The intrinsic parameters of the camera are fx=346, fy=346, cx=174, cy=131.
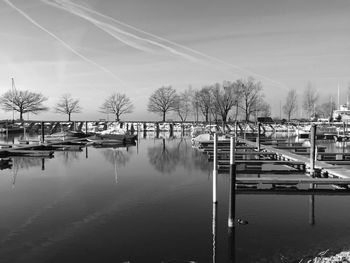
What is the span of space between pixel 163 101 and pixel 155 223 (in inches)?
3357

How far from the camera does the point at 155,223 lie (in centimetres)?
1167

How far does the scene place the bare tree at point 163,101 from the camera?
9612 centimetres

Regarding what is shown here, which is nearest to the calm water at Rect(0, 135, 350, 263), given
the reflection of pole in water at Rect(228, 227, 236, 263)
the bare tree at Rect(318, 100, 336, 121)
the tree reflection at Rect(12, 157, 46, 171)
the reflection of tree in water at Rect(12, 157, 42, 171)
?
the reflection of pole in water at Rect(228, 227, 236, 263)

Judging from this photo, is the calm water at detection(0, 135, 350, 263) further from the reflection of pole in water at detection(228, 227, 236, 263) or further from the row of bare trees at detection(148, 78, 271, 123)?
the row of bare trees at detection(148, 78, 271, 123)

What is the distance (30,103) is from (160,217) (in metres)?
88.7

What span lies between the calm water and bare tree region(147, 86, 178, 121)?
76.5m

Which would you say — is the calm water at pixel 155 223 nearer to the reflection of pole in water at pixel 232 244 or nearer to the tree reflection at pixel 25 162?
the reflection of pole in water at pixel 232 244

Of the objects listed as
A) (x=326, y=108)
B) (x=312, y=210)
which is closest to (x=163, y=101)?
(x=326, y=108)

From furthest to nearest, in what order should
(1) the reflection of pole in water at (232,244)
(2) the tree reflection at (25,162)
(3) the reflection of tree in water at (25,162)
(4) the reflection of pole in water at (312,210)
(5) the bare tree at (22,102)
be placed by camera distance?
1. (5) the bare tree at (22,102)
2. (3) the reflection of tree in water at (25,162)
3. (2) the tree reflection at (25,162)
4. (4) the reflection of pole in water at (312,210)
5. (1) the reflection of pole in water at (232,244)

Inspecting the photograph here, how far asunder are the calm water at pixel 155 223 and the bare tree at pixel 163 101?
76478 millimetres

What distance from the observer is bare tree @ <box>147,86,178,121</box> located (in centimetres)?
9612

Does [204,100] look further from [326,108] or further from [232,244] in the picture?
[232,244]

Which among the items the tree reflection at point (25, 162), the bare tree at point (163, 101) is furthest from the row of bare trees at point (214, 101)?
the tree reflection at point (25, 162)

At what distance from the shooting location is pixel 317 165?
2019cm
